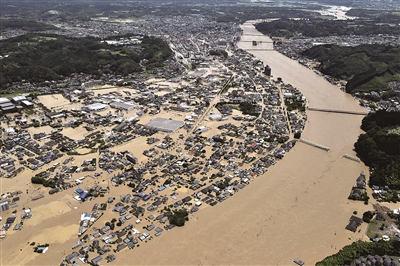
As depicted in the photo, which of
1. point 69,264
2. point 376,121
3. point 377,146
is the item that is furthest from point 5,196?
point 376,121

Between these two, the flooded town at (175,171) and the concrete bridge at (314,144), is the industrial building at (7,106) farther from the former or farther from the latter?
the concrete bridge at (314,144)

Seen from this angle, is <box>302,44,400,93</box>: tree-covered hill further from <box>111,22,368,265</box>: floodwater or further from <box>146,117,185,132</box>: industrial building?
<box>146,117,185,132</box>: industrial building

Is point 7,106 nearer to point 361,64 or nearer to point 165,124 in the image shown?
point 165,124

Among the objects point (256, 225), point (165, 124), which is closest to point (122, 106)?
point (165, 124)

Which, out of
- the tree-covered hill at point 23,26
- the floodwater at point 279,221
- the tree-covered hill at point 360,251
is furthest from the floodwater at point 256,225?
the tree-covered hill at point 23,26

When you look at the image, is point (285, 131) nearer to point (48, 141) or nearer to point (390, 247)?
point (390, 247)

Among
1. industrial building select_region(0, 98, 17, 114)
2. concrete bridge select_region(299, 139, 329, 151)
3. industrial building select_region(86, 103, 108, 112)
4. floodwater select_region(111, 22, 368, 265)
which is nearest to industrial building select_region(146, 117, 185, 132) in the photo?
industrial building select_region(86, 103, 108, 112)
